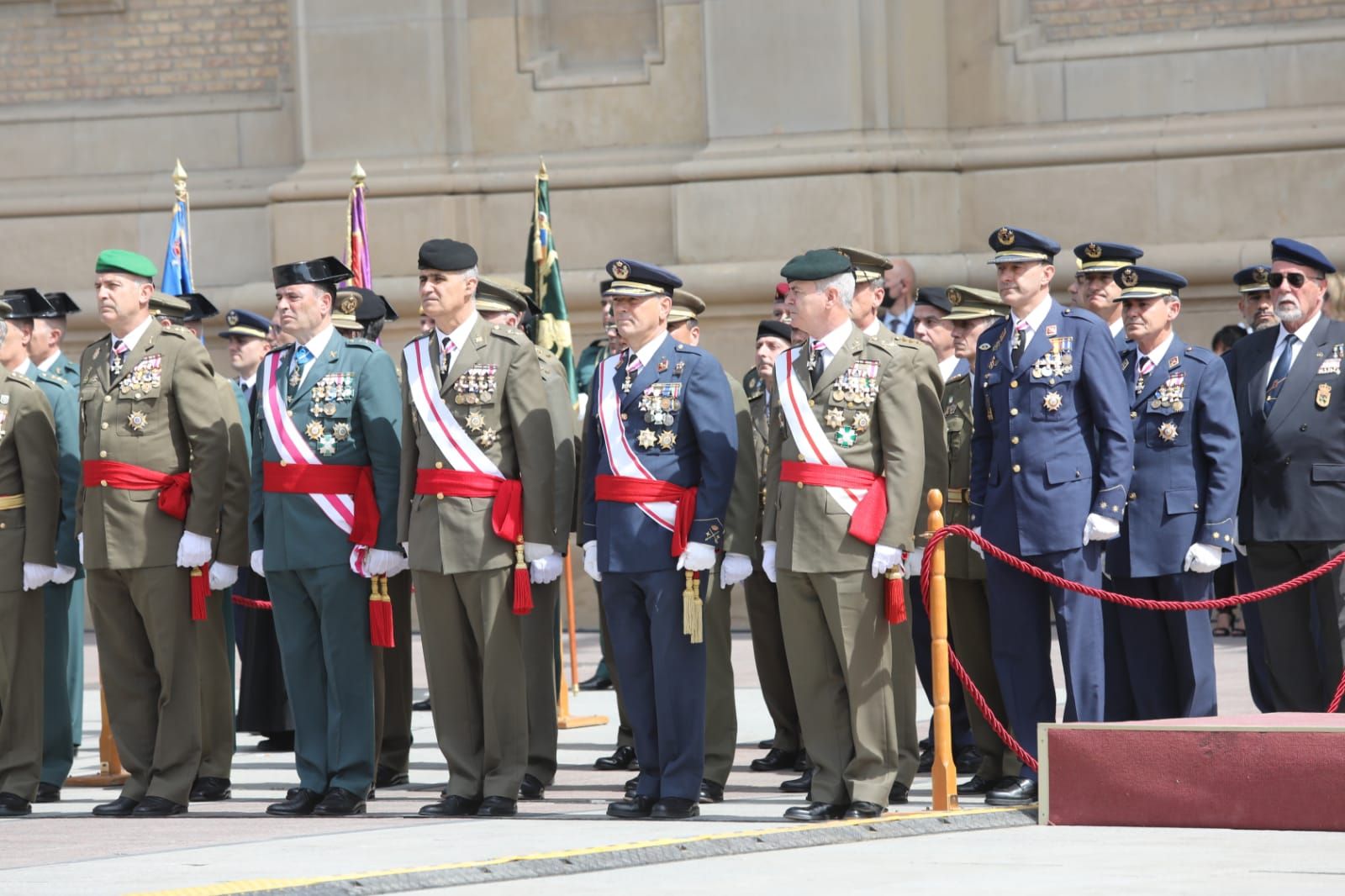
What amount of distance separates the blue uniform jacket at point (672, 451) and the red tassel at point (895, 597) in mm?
587

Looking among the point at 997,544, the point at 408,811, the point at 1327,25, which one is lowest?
the point at 408,811

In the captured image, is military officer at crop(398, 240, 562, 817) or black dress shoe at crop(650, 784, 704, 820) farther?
military officer at crop(398, 240, 562, 817)

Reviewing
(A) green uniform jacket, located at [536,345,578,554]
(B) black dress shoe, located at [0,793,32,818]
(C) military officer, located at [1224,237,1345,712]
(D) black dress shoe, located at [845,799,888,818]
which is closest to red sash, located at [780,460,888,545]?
(D) black dress shoe, located at [845,799,888,818]

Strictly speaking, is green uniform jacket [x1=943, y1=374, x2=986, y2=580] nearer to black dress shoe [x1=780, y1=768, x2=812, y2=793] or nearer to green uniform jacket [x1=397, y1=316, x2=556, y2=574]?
black dress shoe [x1=780, y1=768, x2=812, y2=793]

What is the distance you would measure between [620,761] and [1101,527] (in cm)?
236

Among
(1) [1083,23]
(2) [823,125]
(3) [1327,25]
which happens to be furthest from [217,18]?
(3) [1327,25]

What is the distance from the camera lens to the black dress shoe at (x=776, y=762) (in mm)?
9023

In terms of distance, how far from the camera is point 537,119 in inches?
583

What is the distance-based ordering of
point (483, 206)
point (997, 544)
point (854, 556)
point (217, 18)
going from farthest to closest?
point (217, 18), point (483, 206), point (997, 544), point (854, 556)

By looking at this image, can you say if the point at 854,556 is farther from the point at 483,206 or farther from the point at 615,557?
the point at 483,206

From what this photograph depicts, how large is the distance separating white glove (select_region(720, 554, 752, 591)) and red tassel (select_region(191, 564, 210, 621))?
186cm

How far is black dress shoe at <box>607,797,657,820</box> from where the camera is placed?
754cm

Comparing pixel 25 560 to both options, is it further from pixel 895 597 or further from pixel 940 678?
pixel 940 678

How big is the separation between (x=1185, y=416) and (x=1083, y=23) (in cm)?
646
